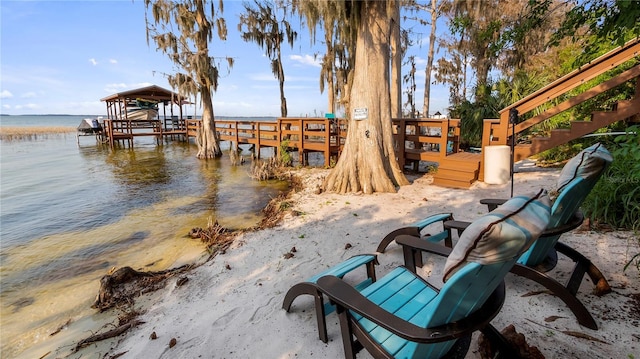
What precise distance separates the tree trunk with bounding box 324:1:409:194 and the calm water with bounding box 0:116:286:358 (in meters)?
2.31

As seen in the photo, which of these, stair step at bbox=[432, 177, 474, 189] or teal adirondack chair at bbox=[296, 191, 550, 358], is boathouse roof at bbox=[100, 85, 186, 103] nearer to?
stair step at bbox=[432, 177, 474, 189]

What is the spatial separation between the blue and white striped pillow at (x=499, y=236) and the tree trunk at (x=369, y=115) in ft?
17.4

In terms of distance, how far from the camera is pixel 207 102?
55.1 feet

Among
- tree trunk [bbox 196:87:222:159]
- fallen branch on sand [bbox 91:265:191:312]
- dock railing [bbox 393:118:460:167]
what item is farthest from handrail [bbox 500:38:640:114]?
tree trunk [bbox 196:87:222:159]

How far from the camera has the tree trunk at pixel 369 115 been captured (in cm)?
671

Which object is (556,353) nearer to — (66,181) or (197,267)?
(197,267)

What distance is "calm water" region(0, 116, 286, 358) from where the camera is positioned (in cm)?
348

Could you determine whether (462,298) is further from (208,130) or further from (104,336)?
(208,130)

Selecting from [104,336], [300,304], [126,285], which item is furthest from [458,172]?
[104,336]

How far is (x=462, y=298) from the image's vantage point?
1.34 metres

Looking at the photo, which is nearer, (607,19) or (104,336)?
(607,19)

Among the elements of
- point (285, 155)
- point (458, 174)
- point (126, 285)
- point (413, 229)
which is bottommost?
point (126, 285)

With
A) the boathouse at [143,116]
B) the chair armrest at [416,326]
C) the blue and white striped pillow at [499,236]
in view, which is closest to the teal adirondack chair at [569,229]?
the chair armrest at [416,326]

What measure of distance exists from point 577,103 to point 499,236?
20.9ft
